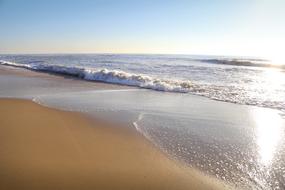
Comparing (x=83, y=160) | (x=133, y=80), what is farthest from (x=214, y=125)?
(x=133, y=80)

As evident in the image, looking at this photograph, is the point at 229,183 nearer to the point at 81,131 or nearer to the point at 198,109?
the point at 81,131

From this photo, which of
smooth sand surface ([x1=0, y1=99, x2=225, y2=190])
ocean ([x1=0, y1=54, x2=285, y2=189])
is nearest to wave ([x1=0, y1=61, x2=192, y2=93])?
ocean ([x1=0, y1=54, x2=285, y2=189])

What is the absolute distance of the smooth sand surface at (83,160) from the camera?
3.98 metres

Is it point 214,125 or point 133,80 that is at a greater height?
point 133,80

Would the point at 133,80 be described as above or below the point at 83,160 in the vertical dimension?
above

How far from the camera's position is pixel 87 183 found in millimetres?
3945

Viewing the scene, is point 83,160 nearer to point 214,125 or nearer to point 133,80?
point 214,125

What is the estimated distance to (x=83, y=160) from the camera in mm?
4660

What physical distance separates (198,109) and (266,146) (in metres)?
3.43

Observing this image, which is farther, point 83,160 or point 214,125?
point 214,125

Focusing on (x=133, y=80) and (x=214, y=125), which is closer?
(x=214, y=125)

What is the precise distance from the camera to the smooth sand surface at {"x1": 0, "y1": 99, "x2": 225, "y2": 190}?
3982mm

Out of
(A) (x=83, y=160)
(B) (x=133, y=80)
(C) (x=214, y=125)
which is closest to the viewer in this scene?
(A) (x=83, y=160)

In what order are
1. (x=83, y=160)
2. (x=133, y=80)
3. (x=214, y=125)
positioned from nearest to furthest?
(x=83, y=160) < (x=214, y=125) < (x=133, y=80)
